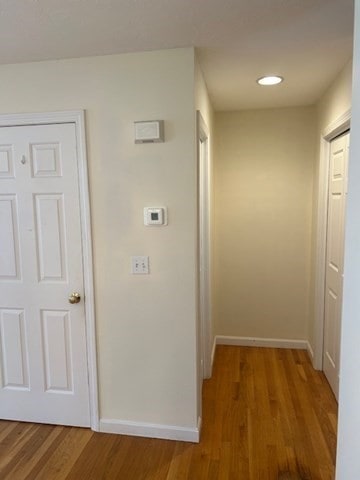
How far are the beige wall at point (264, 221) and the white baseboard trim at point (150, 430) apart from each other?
58.8 inches

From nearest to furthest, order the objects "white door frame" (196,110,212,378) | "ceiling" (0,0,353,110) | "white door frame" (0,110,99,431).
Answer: "ceiling" (0,0,353,110), "white door frame" (0,110,99,431), "white door frame" (196,110,212,378)

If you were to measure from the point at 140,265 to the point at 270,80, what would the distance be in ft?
5.39

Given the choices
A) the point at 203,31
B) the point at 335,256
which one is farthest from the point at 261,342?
the point at 203,31

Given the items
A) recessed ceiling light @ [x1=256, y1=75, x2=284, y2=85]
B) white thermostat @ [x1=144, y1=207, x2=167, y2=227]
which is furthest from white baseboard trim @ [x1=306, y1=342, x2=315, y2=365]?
recessed ceiling light @ [x1=256, y1=75, x2=284, y2=85]

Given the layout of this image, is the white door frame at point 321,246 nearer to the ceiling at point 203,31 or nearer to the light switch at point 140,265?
the ceiling at point 203,31

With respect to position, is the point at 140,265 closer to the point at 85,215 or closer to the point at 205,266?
the point at 85,215

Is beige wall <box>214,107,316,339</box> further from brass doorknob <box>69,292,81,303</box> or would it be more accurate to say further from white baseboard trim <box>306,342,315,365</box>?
brass doorknob <box>69,292,81,303</box>

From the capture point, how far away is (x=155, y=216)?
1.96m

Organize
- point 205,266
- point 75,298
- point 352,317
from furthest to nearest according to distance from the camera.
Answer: point 205,266, point 75,298, point 352,317

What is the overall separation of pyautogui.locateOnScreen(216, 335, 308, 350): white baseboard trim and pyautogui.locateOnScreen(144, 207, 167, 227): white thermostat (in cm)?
201

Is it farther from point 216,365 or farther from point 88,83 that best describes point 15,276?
point 216,365

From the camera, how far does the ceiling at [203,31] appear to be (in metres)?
1.47

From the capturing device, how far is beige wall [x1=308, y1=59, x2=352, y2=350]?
2166 mm

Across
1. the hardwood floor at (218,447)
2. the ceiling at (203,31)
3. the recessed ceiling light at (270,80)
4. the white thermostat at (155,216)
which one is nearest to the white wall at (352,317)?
the ceiling at (203,31)
